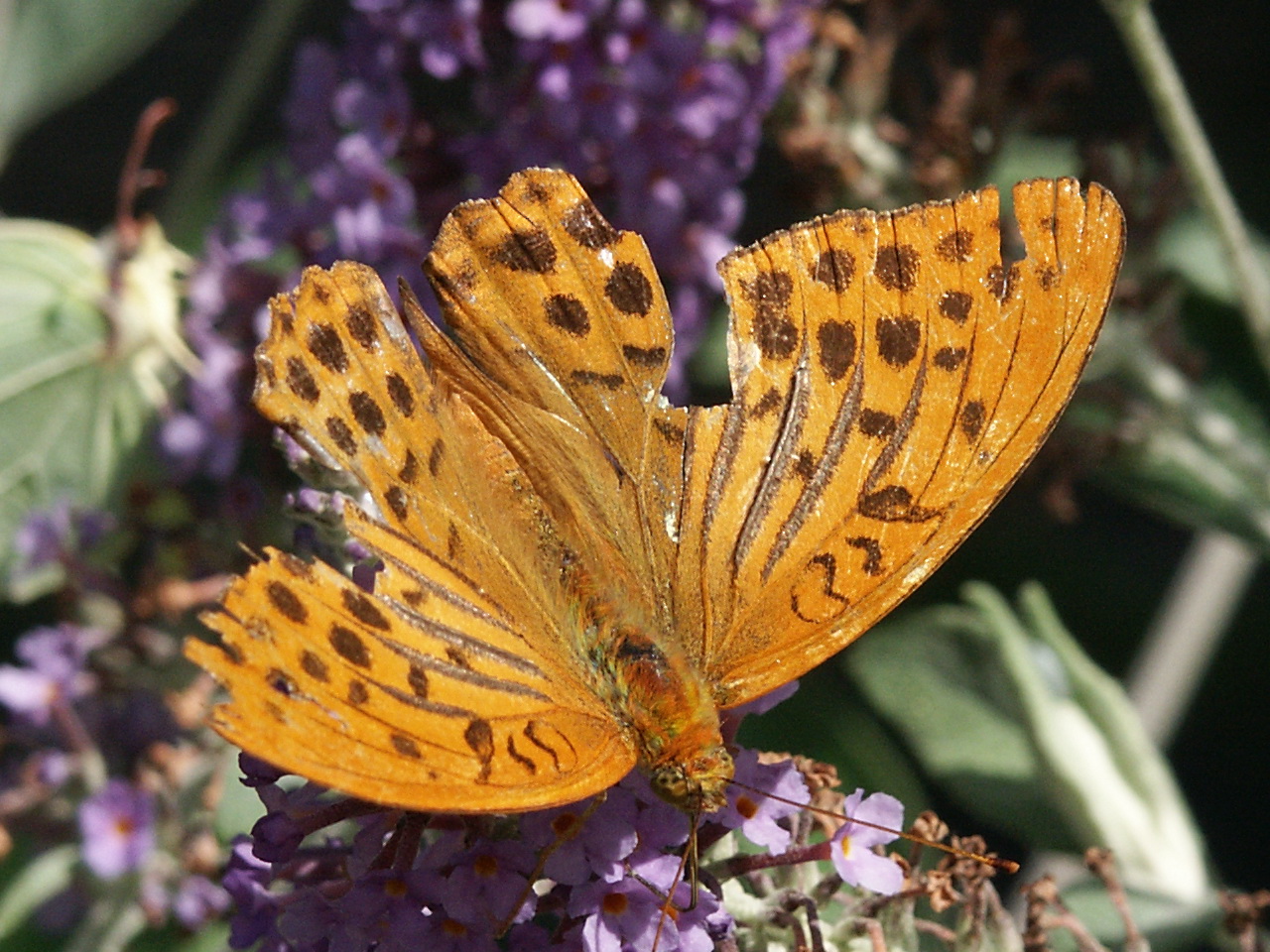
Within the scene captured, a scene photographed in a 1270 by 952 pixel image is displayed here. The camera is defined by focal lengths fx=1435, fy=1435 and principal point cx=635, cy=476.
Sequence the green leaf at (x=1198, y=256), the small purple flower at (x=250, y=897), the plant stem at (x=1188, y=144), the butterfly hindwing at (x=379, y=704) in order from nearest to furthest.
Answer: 1. the butterfly hindwing at (x=379, y=704)
2. the small purple flower at (x=250, y=897)
3. the plant stem at (x=1188, y=144)
4. the green leaf at (x=1198, y=256)

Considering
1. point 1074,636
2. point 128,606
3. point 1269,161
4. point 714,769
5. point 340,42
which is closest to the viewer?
point 714,769

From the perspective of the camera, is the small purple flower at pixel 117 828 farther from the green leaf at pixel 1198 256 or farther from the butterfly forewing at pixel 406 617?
the green leaf at pixel 1198 256

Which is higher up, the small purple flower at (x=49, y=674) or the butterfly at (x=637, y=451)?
the butterfly at (x=637, y=451)

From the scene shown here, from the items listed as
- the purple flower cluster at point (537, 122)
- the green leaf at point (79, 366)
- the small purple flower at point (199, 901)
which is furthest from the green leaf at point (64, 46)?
the small purple flower at point (199, 901)

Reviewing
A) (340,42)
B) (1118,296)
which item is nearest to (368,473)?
(1118,296)

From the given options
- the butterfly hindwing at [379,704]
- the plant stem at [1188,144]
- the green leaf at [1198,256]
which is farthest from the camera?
the green leaf at [1198,256]

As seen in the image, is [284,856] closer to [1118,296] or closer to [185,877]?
[185,877]

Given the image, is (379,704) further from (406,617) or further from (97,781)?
(97,781)
